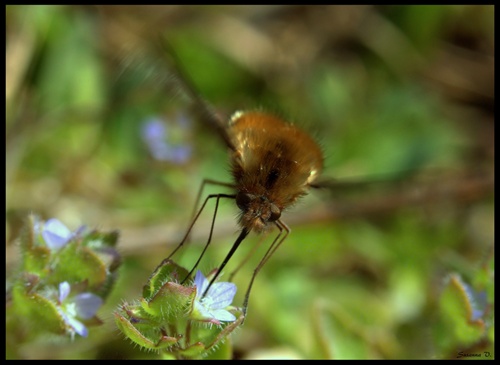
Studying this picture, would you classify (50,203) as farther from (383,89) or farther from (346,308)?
(383,89)

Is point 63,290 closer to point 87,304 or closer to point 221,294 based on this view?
point 87,304

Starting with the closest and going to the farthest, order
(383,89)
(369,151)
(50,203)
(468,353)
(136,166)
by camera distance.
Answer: (468,353)
(50,203)
(136,166)
(369,151)
(383,89)

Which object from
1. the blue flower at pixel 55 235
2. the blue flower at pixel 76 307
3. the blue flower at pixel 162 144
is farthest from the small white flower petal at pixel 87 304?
the blue flower at pixel 162 144

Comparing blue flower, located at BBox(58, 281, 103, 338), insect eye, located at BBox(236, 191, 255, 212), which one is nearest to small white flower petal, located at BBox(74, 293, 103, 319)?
blue flower, located at BBox(58, 281, 103, 338)

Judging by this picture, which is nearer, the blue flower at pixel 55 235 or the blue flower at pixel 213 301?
the blue flower at pixel 213 301

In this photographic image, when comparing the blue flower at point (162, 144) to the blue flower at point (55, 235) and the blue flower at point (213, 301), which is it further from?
the blue flower at point (213, 301)

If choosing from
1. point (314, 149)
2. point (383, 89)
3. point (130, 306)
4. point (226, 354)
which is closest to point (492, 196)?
point (383, 89)
